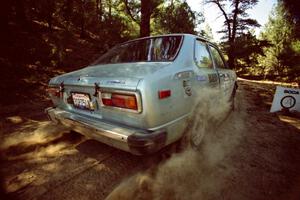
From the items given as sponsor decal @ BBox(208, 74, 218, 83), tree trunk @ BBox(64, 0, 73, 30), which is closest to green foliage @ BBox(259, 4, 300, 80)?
tree trunk @ BBox(64, 0, 73, 30)

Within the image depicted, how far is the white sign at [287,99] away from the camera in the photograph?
544cm

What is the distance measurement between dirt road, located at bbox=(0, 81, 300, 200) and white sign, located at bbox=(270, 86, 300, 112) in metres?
1.92

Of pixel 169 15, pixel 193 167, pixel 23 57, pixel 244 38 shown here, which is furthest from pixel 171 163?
pixel 244 38

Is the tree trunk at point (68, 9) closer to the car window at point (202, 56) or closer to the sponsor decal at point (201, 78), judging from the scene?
the car window at point (202, 56)

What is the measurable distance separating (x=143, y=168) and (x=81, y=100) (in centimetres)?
118

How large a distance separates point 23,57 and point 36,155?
6.92 metres

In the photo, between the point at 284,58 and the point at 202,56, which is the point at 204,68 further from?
the point at 284,58

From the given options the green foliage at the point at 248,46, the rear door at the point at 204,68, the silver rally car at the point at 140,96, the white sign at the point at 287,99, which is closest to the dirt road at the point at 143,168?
the silver rally car at the point at 140,96

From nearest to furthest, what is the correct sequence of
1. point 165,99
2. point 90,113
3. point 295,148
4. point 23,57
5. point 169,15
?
point 165,99
point 90,113
point 295,148
point 23,57
point 169,15

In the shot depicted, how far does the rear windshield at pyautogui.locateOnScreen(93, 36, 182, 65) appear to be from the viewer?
2771 mm

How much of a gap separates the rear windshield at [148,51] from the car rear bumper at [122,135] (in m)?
1.03

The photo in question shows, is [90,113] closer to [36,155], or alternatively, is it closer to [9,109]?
[36,155]

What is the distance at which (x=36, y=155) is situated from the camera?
2.88 metres

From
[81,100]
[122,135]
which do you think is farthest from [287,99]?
[81,100]
